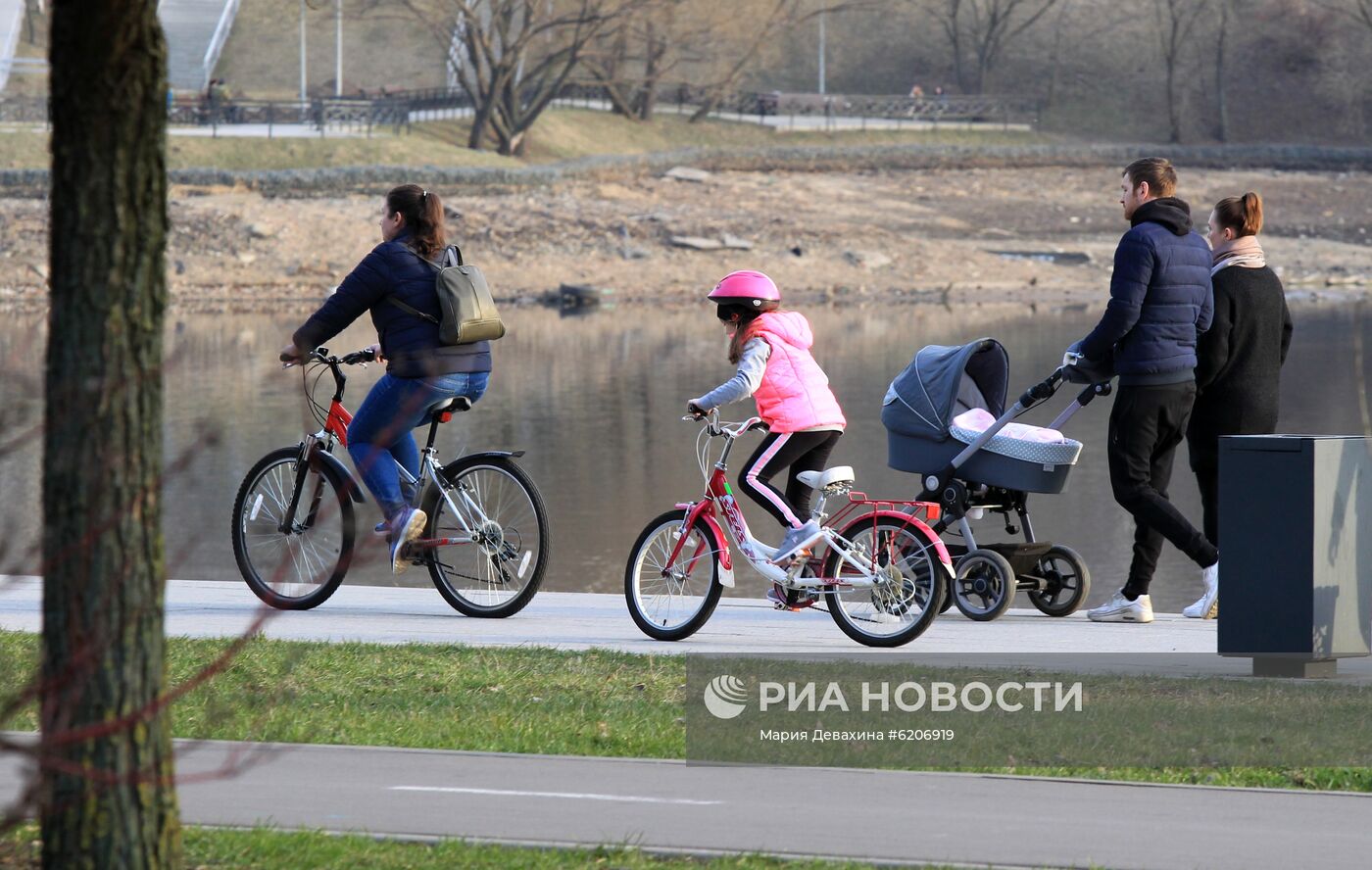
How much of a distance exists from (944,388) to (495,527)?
2070 millimetres

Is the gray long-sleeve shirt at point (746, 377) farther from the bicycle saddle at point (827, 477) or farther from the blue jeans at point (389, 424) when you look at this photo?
the blue jeans at point (389, 424)

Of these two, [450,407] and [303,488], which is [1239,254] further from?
[303,488]

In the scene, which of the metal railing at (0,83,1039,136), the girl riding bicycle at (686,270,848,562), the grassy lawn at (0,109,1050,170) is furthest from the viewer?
the metal railing at (0,83,1039,136)

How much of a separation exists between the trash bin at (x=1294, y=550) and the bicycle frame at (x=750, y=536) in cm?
125

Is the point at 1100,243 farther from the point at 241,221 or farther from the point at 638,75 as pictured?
the point at 638,75

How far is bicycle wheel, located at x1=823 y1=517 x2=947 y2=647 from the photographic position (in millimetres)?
8031

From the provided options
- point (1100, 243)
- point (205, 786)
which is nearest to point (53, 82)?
point (205, 786)

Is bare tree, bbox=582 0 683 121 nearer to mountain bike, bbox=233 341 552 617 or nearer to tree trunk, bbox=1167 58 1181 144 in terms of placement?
tree trunk, bbox=1167 58 1181 144

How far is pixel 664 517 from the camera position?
27.7 ft

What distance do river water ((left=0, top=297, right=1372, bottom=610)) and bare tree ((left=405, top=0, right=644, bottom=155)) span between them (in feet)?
62.8

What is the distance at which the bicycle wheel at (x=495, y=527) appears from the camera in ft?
28.6

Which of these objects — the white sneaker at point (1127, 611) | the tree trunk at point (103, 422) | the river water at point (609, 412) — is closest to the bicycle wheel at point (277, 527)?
the river water at point (609, 412)

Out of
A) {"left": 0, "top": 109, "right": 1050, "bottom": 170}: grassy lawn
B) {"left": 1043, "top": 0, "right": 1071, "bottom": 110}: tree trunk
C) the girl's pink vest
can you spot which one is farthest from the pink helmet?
{"left": 1043, "top": 0, "right": 1071, "bottom": 110}: tree trunk

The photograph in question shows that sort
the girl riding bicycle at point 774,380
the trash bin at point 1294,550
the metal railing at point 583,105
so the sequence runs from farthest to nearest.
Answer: the metal railing at point 583,105
the girl riding bicycle at point 774,380
the trash bin at point 1294,550
